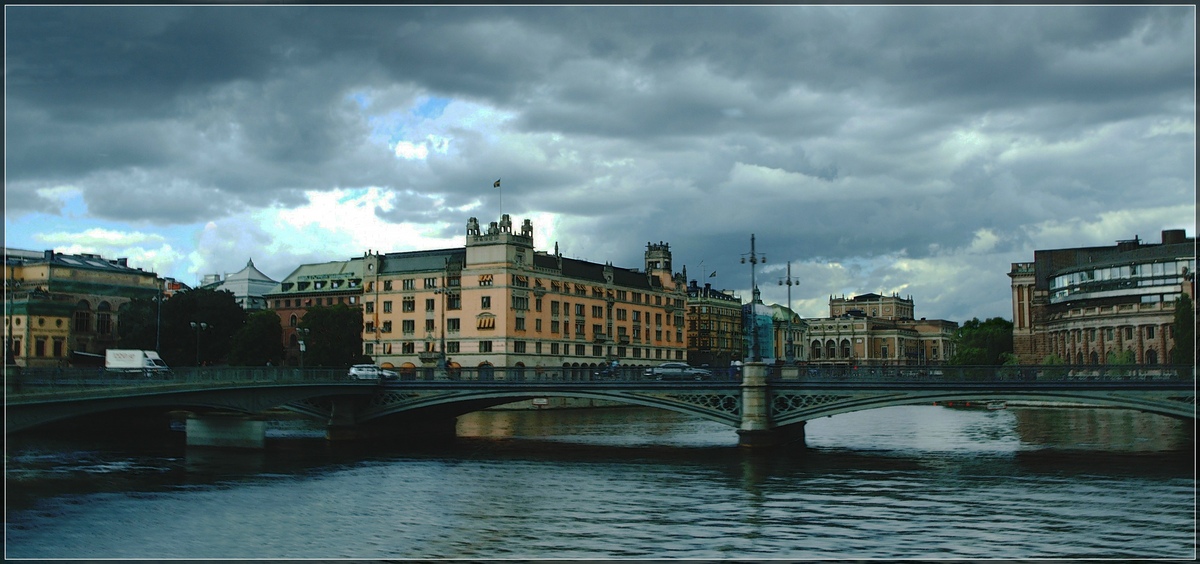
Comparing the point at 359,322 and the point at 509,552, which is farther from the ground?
the point at 359,322

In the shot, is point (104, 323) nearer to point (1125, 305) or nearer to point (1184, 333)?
point (1184, 333)

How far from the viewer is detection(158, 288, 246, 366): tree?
134 m

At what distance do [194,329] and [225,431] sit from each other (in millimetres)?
55488

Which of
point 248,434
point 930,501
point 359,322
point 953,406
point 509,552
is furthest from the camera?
point 953,406

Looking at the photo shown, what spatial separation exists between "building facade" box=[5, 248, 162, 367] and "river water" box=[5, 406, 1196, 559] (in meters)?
64.1

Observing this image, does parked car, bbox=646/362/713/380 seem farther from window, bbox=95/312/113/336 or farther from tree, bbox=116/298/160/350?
window, bbox=95/312/113/336

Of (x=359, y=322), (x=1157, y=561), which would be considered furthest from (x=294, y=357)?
(x=1157, y=561)

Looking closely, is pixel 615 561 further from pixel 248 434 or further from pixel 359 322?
pixel 359 322

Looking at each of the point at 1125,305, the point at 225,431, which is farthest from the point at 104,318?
the point at 1125,305

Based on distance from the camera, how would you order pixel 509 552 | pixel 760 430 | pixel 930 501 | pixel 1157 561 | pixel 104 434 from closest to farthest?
pixel 1157 561, pixel 509 552, pixel 930 501, pixel 760 430, pixel 104 434

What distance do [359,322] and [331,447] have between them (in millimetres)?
71693

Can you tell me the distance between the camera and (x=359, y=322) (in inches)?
5930

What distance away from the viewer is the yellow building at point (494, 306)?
150000mm

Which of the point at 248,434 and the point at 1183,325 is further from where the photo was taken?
the point at 1183,325
